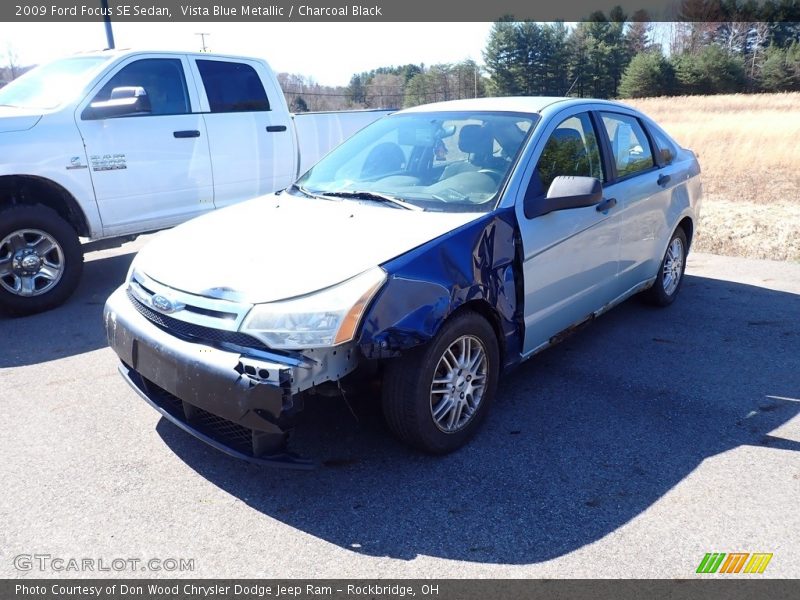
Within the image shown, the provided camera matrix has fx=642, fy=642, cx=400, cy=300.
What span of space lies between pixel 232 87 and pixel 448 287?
4801 millimetres

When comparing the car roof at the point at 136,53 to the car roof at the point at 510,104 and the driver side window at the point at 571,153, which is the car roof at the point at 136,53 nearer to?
the car roof at the point at 510,104

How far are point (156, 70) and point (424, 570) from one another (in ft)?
18.2

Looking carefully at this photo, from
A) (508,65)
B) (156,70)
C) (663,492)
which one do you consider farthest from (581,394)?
(508,65)

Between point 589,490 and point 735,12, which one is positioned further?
point 735,12

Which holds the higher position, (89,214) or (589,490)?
(89,214)

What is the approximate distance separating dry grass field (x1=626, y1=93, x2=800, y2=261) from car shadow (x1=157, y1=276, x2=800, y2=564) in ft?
13.2

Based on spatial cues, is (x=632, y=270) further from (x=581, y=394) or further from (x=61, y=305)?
(x=61, y=305)

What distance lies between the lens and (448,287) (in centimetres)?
301

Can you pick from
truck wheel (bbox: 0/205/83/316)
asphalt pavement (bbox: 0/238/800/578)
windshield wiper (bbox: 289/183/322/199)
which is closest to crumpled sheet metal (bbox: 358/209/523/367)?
asphalt pavement (bbox: 0/238/800/578)

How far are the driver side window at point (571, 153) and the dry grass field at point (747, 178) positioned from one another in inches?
178

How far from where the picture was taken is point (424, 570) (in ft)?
8.17

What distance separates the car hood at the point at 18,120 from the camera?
5246mm
